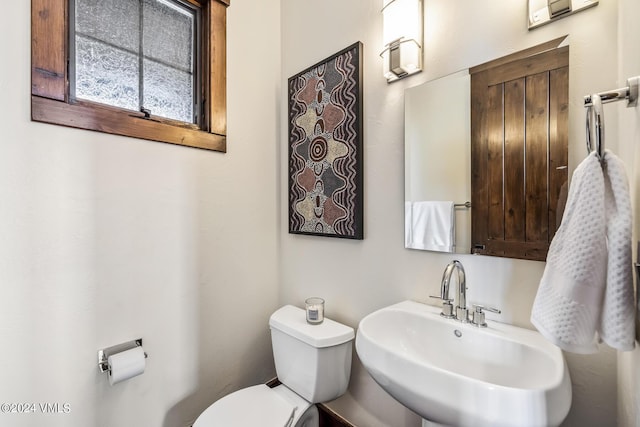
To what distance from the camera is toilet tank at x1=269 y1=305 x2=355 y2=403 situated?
3.97 ft

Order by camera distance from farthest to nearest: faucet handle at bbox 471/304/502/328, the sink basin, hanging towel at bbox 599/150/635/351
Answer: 1. faucet handle at bbox 471/304/502/328
2. the sink basin
3. hanging towel at bbox 599/150/635/351

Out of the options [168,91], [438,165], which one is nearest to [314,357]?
[438,165]

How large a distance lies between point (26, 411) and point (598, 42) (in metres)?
2.11

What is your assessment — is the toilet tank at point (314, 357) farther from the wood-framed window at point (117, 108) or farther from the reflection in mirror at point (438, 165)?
the wood-framed window at point (117, 108)

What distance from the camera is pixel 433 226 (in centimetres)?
110

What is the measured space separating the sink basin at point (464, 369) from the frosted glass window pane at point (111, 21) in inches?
59.4

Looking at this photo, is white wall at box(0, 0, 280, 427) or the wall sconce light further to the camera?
the wall sconce light

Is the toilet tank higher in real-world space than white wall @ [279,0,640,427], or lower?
lower

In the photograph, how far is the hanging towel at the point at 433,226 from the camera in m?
1.06

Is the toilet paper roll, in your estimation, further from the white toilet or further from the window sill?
the window sill

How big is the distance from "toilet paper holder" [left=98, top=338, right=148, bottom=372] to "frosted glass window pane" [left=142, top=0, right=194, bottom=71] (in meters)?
1.26

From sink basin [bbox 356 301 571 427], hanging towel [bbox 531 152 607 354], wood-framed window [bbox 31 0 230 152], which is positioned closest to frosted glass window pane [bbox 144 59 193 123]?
wood-framed window [bbox 31 0 230 152]

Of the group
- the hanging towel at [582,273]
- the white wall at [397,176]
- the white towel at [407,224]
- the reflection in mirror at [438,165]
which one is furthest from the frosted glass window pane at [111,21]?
the hanging towel at [582,273]

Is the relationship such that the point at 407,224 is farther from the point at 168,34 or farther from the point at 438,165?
the point at 168,34
